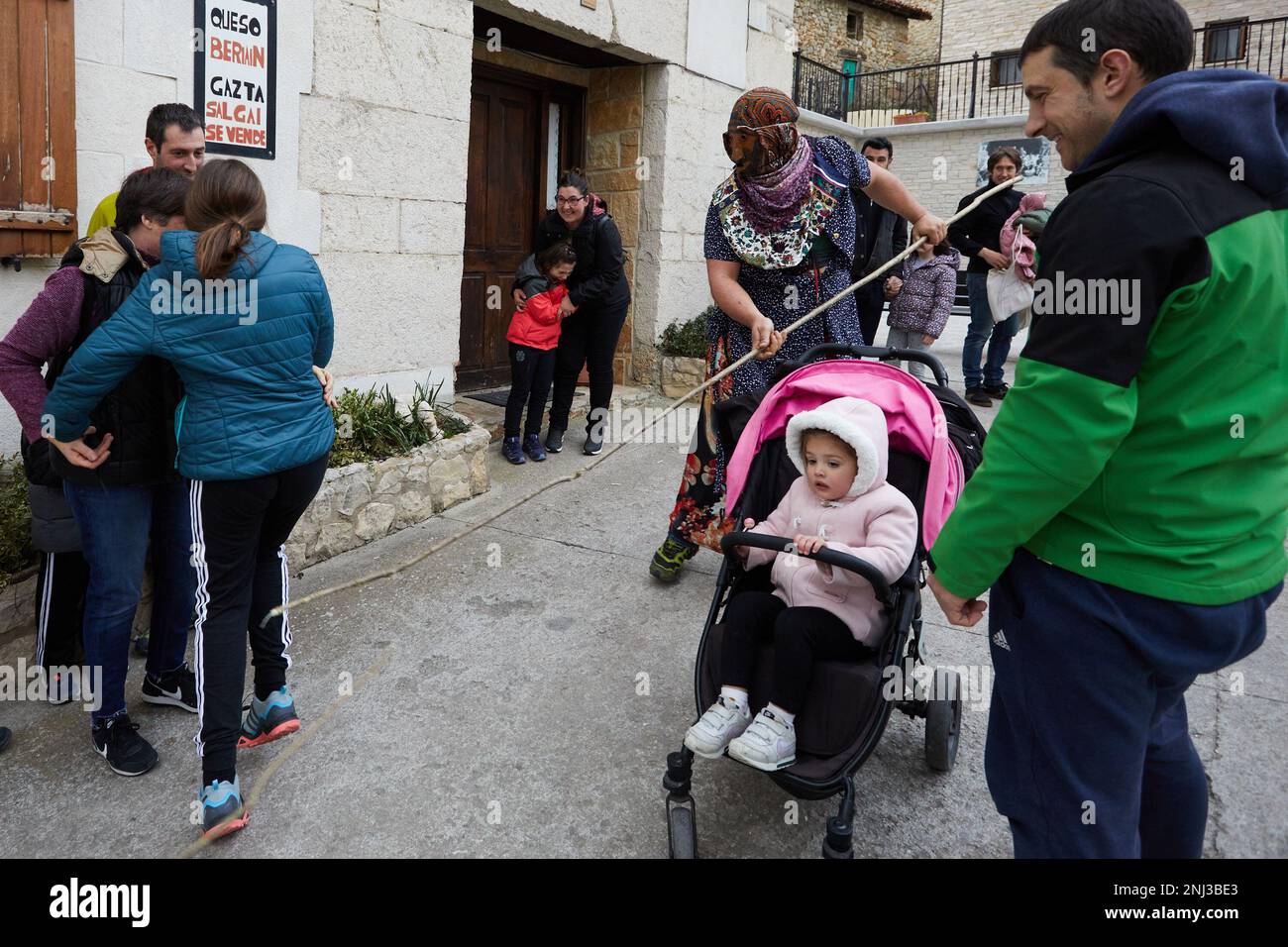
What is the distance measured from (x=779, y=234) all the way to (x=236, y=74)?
9.16 feet

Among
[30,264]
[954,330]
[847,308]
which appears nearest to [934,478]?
[847,308]

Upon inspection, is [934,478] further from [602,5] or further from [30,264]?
[602,5]

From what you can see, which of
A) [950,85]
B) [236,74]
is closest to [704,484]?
[236,74]

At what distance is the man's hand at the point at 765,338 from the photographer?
12.0ft

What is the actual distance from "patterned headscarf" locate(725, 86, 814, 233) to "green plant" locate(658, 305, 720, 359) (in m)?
3.77

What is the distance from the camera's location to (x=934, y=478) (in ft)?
8.71

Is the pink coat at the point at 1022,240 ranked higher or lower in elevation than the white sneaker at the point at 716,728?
higher

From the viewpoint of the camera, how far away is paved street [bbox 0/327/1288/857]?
2.67 m

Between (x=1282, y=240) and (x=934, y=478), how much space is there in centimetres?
118

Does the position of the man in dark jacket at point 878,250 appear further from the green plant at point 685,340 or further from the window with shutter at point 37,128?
the window with shutter at point 37,128

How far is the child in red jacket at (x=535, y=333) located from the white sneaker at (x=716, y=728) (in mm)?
3648

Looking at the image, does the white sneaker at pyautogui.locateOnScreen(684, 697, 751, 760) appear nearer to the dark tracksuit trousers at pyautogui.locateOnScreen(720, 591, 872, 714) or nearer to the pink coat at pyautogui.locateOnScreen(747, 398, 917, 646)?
the dark tracksuit trousers at pyautogui.locateOnScreen(720, 591, 872, 714)

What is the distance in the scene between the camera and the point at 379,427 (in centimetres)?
505

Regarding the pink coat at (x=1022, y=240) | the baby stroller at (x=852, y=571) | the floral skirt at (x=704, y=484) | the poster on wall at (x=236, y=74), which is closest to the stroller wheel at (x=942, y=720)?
the baby stroller at (x=852, y=571)
